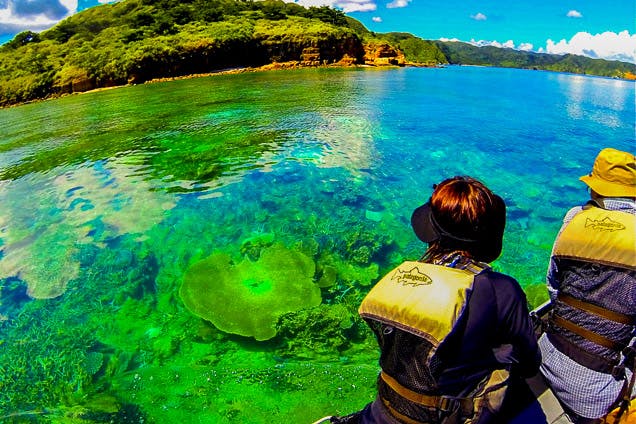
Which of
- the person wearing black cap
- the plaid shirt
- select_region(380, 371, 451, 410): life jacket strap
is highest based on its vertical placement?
the person wearing black cap

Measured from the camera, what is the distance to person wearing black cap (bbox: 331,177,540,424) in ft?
5.91

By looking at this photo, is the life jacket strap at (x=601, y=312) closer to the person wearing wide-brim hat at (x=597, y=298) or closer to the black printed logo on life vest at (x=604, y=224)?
the person wearing wide-brim hat at (x=597, y=298)

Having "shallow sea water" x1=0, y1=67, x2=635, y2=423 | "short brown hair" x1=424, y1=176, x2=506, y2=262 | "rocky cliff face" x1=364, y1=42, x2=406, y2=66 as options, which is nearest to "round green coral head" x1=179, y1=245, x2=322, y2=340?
"shallow sea water" x1=0, y1=67, x2=635, y2=423

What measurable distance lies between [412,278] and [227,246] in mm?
7050

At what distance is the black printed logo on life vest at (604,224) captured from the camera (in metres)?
2.63

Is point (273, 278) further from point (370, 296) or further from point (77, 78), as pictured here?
point (77, 78)

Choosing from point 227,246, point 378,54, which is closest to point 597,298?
point 227,246

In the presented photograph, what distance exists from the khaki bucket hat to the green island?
6007 cm

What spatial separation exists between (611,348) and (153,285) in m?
7.26

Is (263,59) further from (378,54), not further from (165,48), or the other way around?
(378,54)

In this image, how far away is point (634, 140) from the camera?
18.0 m

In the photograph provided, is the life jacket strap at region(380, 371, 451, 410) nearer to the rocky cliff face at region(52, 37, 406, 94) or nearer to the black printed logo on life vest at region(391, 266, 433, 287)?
the black printed logo on life vest at region(391, 266, 433, 287)

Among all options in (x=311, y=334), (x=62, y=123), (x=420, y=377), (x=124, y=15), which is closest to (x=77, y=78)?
(x=62, y=123)

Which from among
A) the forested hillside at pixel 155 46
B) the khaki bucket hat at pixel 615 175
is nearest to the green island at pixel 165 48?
the forested hillside at pixel 155 46
